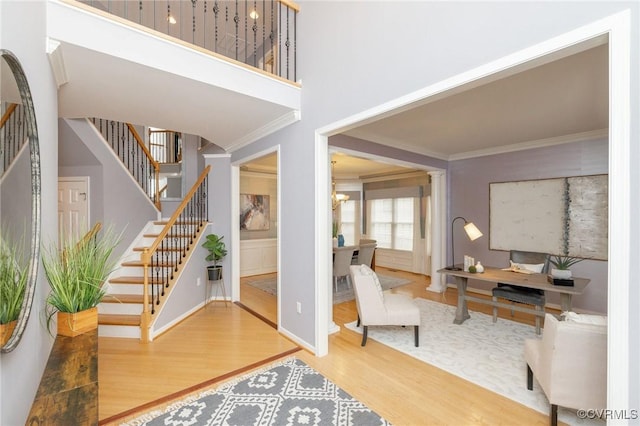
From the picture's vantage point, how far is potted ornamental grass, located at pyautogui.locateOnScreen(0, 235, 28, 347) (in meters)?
1.00

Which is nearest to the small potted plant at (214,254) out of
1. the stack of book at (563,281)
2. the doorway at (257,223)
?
the doorway at (257,223)

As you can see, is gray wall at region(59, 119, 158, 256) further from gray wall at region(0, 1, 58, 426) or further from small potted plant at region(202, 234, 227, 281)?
gray wall at region(0, 1, 58, 426)

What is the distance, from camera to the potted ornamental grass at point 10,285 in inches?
39.3

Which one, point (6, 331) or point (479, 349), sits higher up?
point (6, 331)

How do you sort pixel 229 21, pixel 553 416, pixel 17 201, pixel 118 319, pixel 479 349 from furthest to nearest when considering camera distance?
1. pixel 229 21
2. pixel 118 319
3. pixel 479 349
4. pixel 553 416
5. pixel 17 201

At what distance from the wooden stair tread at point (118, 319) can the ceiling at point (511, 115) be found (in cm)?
344

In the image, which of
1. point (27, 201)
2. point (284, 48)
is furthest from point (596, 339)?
point (284, 48)

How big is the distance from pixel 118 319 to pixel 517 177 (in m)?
6.32

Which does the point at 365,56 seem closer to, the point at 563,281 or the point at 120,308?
the point at 563,281

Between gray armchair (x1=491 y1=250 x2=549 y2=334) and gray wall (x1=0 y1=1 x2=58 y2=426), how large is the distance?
14.6ft

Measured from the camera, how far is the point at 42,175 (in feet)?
4.99

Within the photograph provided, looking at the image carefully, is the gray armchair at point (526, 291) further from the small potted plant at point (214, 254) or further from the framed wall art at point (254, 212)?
the framed wall art at point (254, 212)

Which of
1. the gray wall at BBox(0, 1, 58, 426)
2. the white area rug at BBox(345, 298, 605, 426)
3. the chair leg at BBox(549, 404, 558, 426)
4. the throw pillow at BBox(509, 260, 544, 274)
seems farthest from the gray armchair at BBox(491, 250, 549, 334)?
the gray wall at BBox(0, 1, 58, 426)

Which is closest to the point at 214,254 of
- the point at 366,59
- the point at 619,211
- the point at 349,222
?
the point at 366,59
